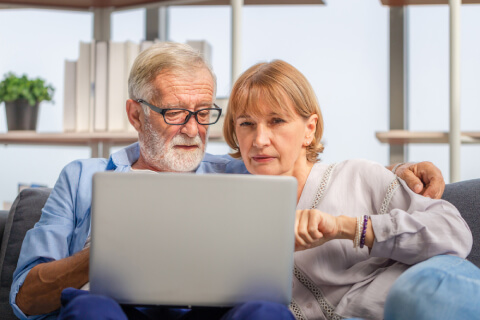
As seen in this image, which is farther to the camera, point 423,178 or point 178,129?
point 178,129

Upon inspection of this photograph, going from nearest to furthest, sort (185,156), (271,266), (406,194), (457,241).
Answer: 1. (271,266)
2. (457,241)
3. (406,194)
4. (185,156)

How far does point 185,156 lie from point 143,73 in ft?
0.91

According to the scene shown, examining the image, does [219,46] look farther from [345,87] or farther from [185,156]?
[185,156]

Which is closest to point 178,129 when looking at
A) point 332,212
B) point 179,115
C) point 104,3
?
point 179,115

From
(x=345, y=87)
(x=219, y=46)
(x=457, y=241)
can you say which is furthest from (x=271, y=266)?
(x=219, y=46)

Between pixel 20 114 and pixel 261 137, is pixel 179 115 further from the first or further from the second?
pixel 20 114

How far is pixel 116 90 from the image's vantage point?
8.54ft

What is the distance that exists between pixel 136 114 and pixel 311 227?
787 mm

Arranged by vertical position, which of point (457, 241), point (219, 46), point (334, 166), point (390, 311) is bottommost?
point (390, 311)

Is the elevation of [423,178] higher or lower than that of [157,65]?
lower

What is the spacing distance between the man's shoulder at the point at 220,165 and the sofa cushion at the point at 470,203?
577 mm

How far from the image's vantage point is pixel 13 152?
3.20 meters

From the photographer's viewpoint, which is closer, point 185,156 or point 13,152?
point 185,156

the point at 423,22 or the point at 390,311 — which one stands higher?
the point at 423,22
